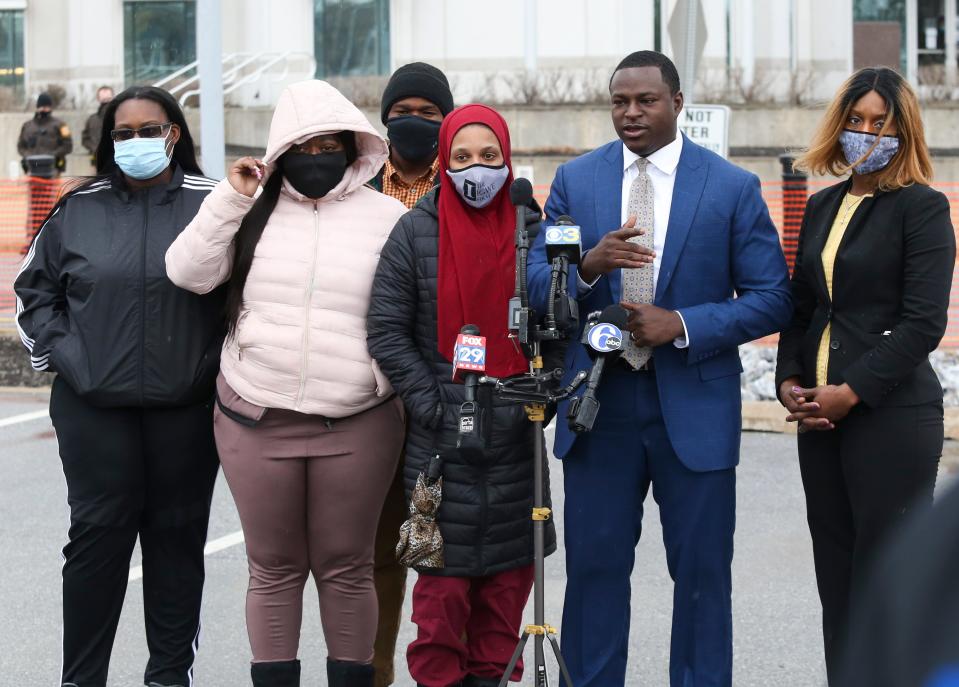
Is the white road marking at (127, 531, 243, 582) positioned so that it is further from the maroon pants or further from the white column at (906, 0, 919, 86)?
the white column at (906, 0, 919, 86)

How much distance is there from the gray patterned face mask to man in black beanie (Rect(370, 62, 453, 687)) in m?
1.45

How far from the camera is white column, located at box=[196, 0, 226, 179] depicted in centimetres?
1105

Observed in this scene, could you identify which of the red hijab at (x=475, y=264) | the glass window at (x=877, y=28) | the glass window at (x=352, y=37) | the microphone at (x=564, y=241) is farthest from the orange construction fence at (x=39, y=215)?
the glass window at (x=352, y=37)

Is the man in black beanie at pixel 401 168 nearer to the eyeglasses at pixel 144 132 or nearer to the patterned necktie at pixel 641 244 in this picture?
the eyeglasses at pixel 144 132

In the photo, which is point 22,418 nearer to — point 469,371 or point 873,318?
point 469,371

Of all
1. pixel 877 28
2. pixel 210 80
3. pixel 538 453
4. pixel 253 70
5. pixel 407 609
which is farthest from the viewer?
pixel 877 28

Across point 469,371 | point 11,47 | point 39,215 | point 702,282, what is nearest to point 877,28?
point 11,47

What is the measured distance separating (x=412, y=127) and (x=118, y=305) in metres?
1.20

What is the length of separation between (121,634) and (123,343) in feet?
6.24

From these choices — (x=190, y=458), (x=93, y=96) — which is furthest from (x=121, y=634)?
(x=93, y=96)

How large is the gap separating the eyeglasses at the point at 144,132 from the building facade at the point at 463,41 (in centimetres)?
1960

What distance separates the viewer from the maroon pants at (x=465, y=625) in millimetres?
4477

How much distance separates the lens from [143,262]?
4523 millimetres

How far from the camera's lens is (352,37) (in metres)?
27.8
